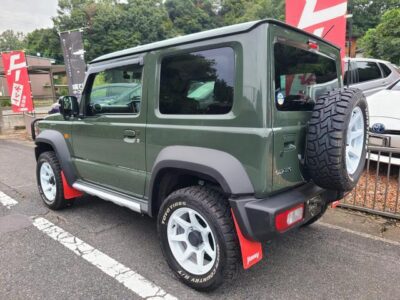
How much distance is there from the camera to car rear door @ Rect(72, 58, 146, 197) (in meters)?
2.77

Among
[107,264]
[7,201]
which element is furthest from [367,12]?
[107,264]

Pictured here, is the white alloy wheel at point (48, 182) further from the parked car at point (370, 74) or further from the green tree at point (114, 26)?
the green tree at point (114, 26)

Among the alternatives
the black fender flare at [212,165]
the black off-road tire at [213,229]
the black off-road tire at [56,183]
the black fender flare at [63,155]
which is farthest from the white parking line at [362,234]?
the black off-road tire at [56,183]

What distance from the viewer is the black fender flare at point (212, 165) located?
2021mm

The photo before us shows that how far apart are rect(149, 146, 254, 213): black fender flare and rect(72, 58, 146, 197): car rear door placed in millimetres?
427

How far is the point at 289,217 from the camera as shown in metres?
2.07

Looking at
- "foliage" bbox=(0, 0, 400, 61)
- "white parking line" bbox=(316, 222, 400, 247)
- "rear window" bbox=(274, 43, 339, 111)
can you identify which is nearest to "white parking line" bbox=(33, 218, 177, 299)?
"rear window" bbox=(274, 43, 339, 111)

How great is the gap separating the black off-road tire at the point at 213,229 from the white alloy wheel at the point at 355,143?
1.05 m

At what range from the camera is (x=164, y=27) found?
57.4 metres

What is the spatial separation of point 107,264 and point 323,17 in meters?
4.22

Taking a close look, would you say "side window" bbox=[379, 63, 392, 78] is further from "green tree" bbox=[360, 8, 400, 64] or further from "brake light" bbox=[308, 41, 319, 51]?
"green tree" bbox=[360, 8, 400, 64]

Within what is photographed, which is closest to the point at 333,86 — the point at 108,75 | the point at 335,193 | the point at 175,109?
the point at 335,193

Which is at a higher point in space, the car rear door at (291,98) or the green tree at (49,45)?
the green tree at (49,45)

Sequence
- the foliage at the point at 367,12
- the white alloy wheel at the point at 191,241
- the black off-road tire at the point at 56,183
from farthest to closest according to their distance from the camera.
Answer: the foliage at the point at 367,12
the black off-road tire at the point at 56,183
the white alloy wheel at the point at 191,241
